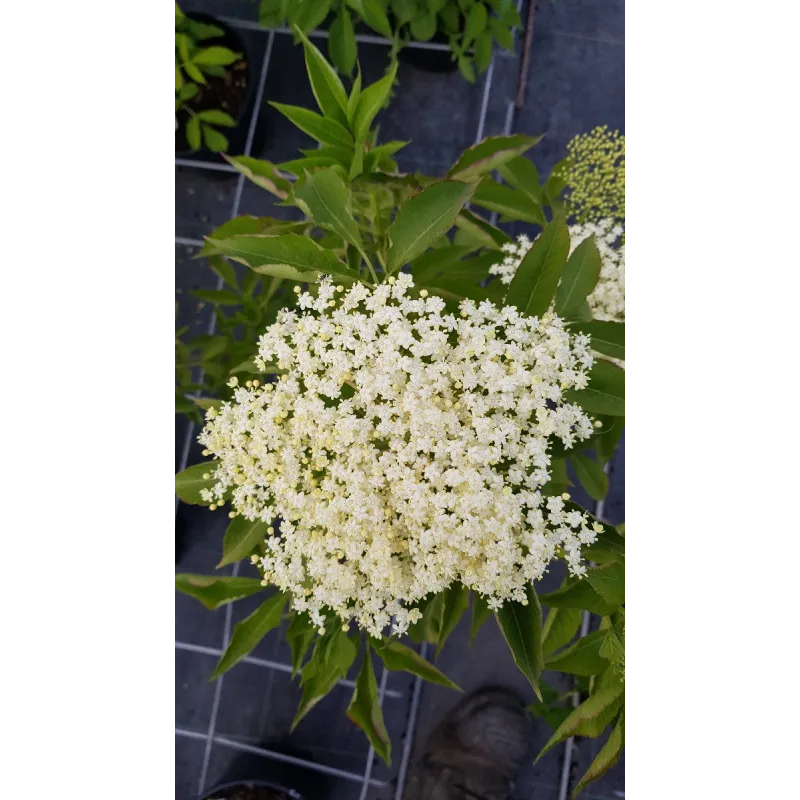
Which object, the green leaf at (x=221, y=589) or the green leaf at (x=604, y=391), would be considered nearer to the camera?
the green leaf at (x=604, y=391)

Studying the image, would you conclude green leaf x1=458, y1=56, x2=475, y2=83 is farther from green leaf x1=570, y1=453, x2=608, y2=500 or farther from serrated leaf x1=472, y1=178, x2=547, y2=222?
green leaf x1=570, y1=453, x2=608, y2=500

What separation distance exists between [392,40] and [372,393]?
913 millimetres

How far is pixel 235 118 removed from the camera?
132cm

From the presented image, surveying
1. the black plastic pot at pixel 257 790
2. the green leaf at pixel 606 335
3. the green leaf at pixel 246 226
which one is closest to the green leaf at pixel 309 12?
the green leaf at pixel 246 226

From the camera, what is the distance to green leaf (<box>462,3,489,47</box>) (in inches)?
44.9

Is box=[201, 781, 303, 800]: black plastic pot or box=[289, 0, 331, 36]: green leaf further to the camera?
box=[201, 781, 303, 800]: black plastic pot

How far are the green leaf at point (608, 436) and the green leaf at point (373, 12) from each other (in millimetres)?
830

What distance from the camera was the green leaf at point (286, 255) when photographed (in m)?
0.75

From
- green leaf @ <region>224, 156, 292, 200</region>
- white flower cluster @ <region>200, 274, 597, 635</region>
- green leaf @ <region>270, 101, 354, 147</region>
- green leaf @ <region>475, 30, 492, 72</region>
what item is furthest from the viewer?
green leaf @ <region>475, 30, 492, 72</region>

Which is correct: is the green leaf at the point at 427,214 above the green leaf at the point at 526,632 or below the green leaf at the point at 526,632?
above

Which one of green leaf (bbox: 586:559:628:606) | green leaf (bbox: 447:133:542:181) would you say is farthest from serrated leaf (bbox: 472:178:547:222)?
green leaf (bbox: 586:559:628:606)

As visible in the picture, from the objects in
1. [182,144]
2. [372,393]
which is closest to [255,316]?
[182,144]

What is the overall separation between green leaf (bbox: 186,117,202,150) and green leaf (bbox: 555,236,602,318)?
2.90 ft

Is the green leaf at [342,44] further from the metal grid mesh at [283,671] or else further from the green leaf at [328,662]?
the green leaf at [328,662]
